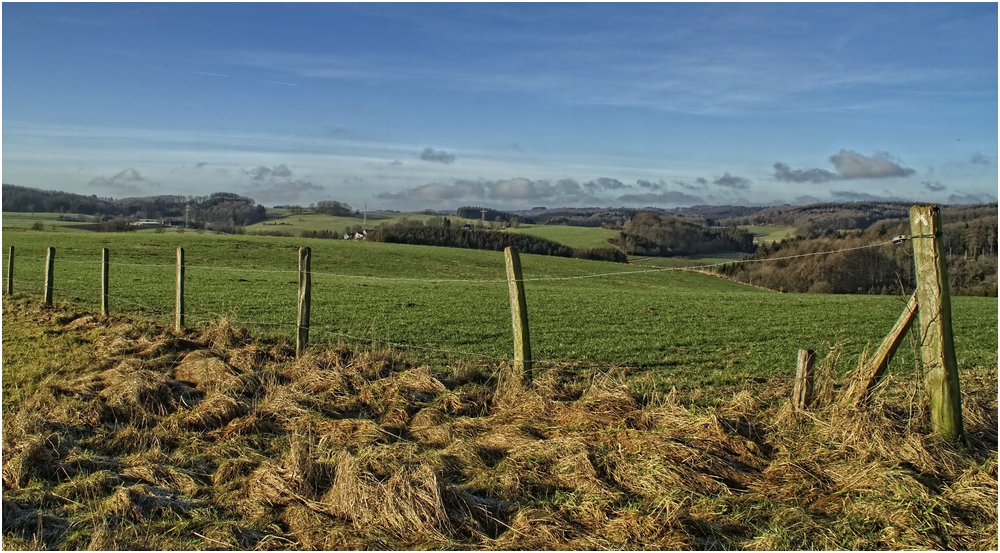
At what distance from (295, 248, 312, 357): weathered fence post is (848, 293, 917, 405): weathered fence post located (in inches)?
305

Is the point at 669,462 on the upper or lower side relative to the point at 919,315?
lower

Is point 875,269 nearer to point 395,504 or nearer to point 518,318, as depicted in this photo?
point 518,318

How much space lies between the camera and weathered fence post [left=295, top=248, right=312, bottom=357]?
1080cm

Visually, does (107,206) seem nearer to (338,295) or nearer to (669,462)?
(338,295)

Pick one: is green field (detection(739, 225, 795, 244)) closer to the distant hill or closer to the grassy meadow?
the distant hill

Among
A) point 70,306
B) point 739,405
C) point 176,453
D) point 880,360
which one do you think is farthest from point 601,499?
point 70,306

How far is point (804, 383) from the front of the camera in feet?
24.4

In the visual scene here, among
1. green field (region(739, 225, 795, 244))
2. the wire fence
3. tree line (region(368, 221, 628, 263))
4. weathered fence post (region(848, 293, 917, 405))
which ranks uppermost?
green field (region(739, 225, 795, 244))

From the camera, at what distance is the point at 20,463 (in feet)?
20.4

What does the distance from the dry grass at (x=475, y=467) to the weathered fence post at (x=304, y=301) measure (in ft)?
5.02

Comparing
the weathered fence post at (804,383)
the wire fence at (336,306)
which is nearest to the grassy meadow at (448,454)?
the weathered fence post at (804,383)

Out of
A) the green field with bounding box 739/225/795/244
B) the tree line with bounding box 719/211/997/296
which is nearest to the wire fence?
the tree line with bounding box 719/211/997/296

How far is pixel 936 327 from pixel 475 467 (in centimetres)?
480

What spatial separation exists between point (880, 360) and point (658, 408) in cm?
236
